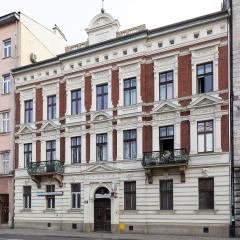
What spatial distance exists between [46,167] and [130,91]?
882 cm

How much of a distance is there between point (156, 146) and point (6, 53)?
1835 centimetres

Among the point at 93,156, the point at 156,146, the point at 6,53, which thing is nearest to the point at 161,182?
the point at 156,146

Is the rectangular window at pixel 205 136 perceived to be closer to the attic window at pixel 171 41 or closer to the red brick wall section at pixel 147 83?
the red brick wall section at pixel 147 83

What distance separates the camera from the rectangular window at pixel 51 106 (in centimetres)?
3984

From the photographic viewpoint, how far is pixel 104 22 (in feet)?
123

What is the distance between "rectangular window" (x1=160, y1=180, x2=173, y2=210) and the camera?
32719 mm

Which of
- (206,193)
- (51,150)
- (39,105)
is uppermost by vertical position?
(39,105)

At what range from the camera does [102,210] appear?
35812 millimetres

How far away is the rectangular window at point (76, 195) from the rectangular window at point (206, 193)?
9.80 metres

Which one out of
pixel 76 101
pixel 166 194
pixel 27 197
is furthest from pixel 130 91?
pixel 27 197

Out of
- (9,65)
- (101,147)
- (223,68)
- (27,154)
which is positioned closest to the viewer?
(223,68)

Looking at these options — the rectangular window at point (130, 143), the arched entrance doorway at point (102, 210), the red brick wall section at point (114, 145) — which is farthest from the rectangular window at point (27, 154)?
the rectangular window at point (130, 143)

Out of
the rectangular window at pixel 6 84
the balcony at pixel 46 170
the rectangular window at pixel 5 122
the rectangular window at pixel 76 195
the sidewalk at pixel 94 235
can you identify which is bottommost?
the sidewalk at pixel 94 235

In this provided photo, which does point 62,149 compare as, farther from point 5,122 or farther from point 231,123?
point 231,123
